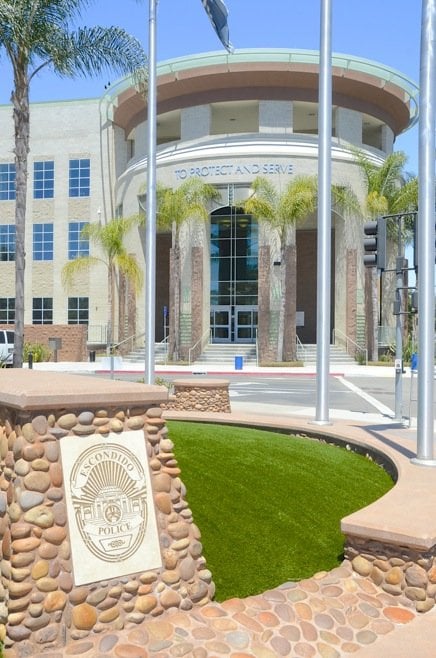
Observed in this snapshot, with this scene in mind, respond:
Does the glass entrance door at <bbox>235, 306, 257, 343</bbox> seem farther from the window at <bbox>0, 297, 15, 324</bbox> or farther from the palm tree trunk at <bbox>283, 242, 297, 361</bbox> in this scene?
the window at <bbox>0, 297, 15, 324</bbox>

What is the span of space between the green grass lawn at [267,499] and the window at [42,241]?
41950mm

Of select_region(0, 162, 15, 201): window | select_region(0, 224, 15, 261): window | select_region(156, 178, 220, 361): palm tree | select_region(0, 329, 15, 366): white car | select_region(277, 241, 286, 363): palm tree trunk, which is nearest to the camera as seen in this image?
select_region(0, 329, 15, 366): white car

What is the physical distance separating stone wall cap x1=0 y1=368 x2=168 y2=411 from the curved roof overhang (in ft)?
125

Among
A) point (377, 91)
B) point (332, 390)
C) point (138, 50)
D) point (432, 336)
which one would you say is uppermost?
point (377, 91)

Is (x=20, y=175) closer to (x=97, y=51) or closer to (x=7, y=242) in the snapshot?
(x=97, y=51)

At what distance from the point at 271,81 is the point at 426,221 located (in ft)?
114

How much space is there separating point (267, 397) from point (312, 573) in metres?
15.9

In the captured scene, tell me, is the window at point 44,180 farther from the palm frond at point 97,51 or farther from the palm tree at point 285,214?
the palm frond at point 97,51

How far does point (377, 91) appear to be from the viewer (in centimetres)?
4259

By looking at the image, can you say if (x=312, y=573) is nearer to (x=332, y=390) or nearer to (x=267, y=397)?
(x=267, y=397)

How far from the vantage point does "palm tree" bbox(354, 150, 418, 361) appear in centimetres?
4059

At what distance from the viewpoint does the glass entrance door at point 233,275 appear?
4331 cm

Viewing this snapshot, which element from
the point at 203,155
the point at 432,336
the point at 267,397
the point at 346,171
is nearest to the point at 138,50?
the point at 267,397

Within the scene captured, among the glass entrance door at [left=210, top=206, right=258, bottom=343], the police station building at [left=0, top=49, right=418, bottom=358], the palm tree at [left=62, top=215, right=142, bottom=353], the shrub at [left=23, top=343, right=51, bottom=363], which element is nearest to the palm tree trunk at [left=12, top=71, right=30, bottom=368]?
the palm tree at [left=62, top=215, right=142, bottom=353]
